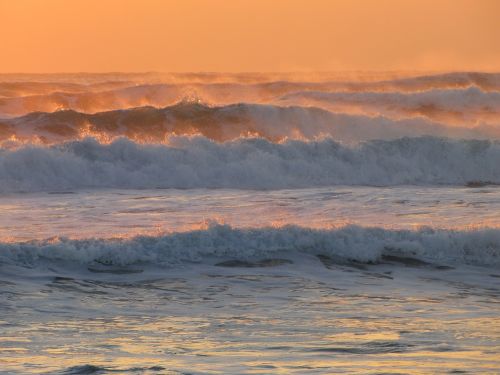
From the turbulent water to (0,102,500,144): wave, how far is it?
0.39 ft

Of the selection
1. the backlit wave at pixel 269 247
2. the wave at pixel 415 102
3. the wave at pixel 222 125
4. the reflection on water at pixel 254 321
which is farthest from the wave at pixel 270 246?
the wave at pixel 415 102

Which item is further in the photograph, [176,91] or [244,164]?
[176,91]

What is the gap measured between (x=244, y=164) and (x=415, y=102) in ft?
43.5

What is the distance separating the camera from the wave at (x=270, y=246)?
11.8m

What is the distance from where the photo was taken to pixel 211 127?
27.8m

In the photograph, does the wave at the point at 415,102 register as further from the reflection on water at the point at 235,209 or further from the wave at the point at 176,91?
the reflection on water at the point at 235,209

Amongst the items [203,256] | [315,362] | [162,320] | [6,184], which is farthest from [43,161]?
[315,362]

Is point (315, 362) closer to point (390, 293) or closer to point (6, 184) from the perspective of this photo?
point (390, 293)

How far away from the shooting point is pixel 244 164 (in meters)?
21.6

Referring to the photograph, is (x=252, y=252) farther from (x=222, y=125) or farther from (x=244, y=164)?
(x=222, y=125)

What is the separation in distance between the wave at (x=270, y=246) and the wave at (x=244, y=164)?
7307mm

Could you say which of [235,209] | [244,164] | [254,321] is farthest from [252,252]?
[244,164]

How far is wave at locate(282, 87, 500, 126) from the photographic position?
32219 millimetres

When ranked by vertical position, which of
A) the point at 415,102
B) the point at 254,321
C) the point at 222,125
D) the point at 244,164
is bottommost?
the point at 254,321
